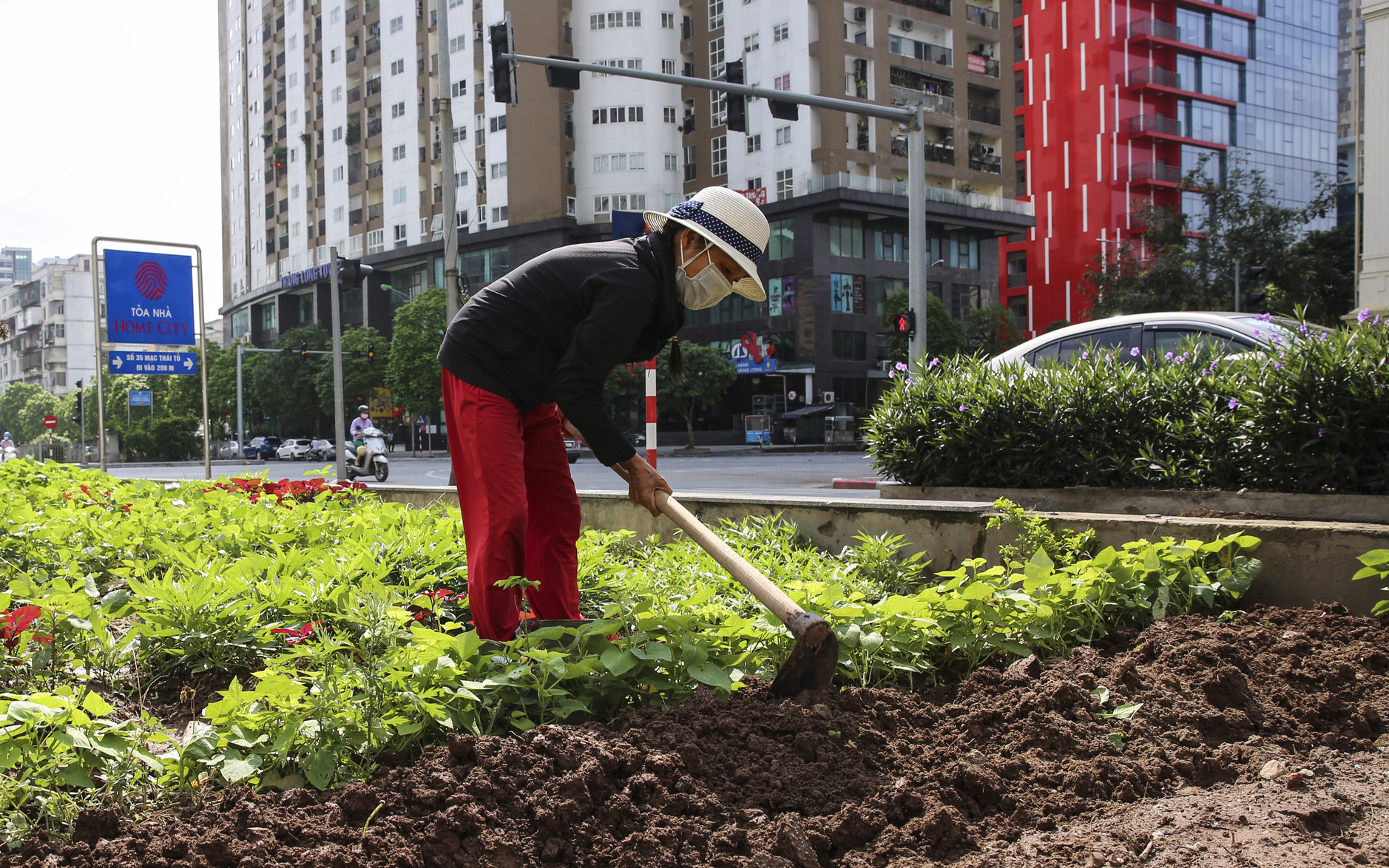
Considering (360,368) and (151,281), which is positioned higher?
(360,368)

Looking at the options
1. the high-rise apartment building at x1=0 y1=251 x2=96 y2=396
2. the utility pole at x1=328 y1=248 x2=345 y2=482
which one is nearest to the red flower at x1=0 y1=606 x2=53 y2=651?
the utility pole at x1=328 y1=248 x2=345 y2=482

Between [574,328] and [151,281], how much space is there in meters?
9.97

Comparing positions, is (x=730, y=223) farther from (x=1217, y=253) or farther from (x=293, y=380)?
(x=293, y=380)

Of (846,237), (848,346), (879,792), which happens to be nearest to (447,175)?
(879,792)

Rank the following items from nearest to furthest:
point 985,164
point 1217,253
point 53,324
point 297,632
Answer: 1. point 297,632
2. point 1217,253
3. point 985,164
4. point 53,324

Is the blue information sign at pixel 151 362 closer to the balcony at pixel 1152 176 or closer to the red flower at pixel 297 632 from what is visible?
the red flower at pixel 297 632

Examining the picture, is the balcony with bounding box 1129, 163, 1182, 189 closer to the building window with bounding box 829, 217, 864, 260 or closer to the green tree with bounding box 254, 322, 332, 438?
the building window with bounding box 829, 217, 864, 260

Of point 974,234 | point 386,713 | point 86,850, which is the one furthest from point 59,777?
point 974,234

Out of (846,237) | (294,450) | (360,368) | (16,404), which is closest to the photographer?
(846,237)

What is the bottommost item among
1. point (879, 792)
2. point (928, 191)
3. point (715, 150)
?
point (879, 792)

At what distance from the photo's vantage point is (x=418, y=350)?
44938 mm

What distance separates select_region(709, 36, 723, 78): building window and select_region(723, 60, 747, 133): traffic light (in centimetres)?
3868

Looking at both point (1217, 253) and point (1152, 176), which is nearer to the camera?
point (1217, 253)

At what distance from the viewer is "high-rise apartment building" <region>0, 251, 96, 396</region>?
110375mm
